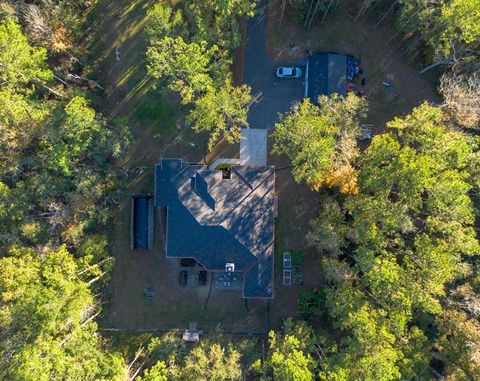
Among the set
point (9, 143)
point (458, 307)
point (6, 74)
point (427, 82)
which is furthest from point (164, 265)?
point (427, 82)

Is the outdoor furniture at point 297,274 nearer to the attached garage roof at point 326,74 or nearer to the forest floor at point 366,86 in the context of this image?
the forest floor at point 366,86

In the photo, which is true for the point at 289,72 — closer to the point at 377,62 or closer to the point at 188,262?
the point at 377,62

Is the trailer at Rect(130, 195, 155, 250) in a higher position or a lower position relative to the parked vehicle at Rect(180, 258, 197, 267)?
higher

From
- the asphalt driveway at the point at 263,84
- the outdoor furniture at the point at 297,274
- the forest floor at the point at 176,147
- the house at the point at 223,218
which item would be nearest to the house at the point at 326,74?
the asphalt driveway at the point at 263,84

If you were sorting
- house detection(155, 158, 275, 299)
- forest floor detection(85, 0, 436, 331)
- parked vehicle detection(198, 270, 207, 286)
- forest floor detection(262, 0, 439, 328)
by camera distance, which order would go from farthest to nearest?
forest floor detection(262, 0, 439, 328) → forest floor detection(85, 0, 436, 331) → parked vehicle detection(198, 270, 207, 286) → house detection(155, 158, 275, 299)

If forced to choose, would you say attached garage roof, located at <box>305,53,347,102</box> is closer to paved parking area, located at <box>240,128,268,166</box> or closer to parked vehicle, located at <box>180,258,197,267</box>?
paved parking area, located at <box>240,128,268,166</box>

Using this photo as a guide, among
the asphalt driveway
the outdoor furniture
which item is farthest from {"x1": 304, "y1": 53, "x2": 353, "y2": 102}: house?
the outdoor furniture

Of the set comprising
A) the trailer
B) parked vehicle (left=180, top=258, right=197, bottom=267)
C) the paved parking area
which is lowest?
parked vehicle (left=180, top=258, right=197, bottom=267)

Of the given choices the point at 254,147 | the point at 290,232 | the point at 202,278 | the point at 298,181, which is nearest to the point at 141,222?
the point at 202,278
